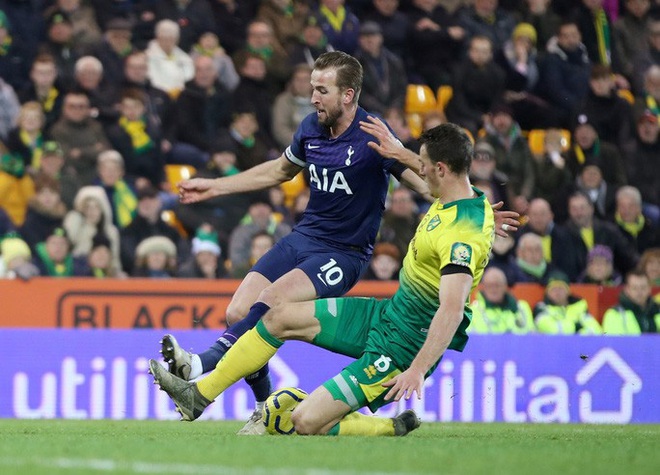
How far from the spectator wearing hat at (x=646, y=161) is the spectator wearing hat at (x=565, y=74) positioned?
0.85 m

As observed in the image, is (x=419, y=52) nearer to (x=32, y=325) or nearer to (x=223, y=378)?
(x=32, y=325)

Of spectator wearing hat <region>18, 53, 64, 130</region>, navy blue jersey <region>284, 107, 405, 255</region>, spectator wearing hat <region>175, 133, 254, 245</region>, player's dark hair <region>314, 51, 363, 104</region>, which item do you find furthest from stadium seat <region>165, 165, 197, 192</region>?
player's dark hair <region>314, 51, 363, 104</region>

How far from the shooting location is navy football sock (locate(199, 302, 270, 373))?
8797mm

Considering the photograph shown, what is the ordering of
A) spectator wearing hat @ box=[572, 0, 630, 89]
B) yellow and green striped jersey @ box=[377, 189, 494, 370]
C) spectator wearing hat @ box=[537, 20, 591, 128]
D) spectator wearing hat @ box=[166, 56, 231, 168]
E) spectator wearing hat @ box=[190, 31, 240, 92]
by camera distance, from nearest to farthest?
yellow and green striped jersey @ box=[377, 189, 494, 370] → spectator wearing hat @ box=[166, 56, 231, 168] → spectator wearing hat @ box=[190, 31, 240, 92] → spectator wearing hat @ box=[537, 20, 591, 128] → spectator wearing hat @ box=[572, 0, 630, 89]

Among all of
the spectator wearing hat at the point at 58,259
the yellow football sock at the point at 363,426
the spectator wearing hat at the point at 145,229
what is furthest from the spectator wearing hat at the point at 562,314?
the yellow football sock at the point at 363,426

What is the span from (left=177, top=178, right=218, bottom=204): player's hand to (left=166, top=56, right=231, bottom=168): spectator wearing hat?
19.9 ft

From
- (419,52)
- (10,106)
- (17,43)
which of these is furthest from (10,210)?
(419,52)

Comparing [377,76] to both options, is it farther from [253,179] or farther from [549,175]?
[253,179]

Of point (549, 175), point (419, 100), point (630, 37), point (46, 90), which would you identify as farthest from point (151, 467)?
point (630, 37)

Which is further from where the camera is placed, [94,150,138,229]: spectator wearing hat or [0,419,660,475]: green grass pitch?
[94,150,138,229]: spectator wearing hat

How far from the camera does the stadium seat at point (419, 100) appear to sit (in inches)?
659

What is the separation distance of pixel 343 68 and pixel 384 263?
536 centimetres

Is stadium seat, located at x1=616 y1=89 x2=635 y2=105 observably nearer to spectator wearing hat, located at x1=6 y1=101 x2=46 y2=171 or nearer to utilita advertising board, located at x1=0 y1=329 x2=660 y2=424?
utilita advertising board, located at x1=0 y1=329 x2=660 y2=424

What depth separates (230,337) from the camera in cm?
905
